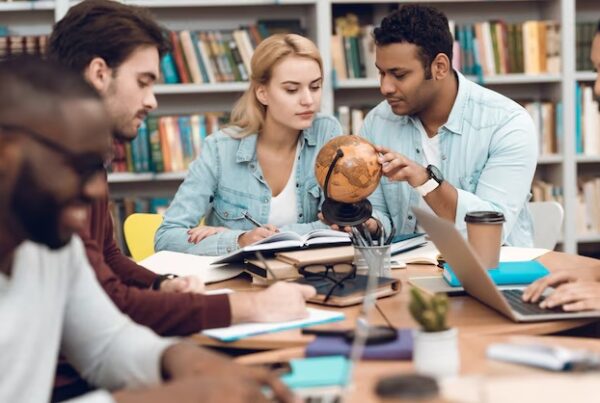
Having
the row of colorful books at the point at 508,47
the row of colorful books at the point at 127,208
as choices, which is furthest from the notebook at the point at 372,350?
the row of colorful books at the point at 508,47

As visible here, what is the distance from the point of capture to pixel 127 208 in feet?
14.7

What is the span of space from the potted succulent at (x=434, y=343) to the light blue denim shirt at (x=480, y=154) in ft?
4.81

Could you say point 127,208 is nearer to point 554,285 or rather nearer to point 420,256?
point 420,256

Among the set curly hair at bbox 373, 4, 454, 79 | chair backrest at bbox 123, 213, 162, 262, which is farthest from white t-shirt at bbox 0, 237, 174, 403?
curly hair at bbox 373, 4, 454, 79

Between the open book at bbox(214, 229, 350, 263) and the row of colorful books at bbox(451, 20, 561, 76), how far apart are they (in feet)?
7.81

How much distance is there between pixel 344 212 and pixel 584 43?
109 inches

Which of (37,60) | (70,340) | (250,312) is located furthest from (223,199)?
(37,60)

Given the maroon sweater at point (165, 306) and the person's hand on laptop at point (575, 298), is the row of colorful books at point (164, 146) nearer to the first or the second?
the maroon sweater at point (165, 306)

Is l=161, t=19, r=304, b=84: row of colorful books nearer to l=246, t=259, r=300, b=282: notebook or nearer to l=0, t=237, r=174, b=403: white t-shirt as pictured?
l=246, t=259, r=300, b=282: notebook

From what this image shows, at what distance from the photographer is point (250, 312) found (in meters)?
1.83

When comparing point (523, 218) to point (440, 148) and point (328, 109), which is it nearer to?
point (440, 148)

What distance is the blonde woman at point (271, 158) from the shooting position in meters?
3.09

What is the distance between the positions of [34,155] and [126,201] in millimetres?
3265

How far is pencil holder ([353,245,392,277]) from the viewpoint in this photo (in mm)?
2250
